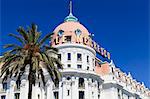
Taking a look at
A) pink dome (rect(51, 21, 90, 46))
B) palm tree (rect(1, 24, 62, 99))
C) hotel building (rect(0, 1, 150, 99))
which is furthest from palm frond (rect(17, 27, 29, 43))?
pink dome (rect(51, 21, 90, 46))

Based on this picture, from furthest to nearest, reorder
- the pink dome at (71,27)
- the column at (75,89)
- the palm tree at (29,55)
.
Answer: the pink dome at (71,27) < the column at (75,89) < the palm tree at (29,55)

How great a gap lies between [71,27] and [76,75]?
1239 cm

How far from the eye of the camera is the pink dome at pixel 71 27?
85812 millimetres

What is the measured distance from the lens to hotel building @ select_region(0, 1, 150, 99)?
262 feet

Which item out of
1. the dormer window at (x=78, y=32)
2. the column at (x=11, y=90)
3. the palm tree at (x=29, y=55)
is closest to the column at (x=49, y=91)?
the column at (x=11, y=90)

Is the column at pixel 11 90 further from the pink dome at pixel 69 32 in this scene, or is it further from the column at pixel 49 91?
the pink dome at pixel 69 32

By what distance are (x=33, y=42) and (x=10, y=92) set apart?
125 ft

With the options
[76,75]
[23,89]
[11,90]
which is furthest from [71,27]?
[11,90]

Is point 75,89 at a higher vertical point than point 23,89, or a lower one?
lower

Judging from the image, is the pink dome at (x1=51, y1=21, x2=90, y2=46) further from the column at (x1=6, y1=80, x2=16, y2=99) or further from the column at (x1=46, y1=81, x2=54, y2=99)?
the column at (x1=6, y1=80, x2=16, y2=99)

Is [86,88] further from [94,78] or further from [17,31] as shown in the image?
[17,31]

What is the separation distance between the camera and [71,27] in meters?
86.2

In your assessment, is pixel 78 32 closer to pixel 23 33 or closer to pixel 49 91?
pixel 49 91

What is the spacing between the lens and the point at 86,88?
80125 mm
